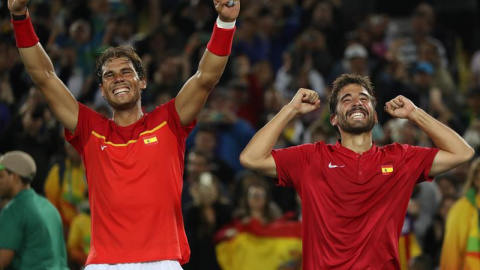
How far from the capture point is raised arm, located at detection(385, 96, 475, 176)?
692cm

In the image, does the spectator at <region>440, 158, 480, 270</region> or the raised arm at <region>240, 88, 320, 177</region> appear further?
the spectator at <region>440, 158, 480, 270</region>

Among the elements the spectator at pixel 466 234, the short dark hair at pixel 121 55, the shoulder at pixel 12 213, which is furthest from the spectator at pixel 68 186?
the short dark hair at pixel 121 55

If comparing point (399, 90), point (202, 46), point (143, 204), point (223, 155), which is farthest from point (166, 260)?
point (202, 46)

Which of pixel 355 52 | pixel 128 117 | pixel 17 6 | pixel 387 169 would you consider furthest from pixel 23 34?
pixel 355 52

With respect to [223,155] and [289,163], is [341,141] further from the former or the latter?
[223,155]

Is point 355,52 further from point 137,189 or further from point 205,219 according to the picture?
point 137,189

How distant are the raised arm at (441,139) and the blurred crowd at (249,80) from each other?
9.18 feet

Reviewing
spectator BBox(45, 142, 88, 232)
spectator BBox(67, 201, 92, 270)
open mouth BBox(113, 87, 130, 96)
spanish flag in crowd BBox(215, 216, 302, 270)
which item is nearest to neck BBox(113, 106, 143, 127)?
open mouth BBox(113, 87, 130, 96)

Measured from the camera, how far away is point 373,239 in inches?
264

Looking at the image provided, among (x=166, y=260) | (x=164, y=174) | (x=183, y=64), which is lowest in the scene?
(x=166, y=260)

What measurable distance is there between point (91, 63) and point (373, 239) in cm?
908

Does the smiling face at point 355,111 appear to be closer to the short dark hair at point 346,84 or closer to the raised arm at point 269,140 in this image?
the short dark hair at point 346,84

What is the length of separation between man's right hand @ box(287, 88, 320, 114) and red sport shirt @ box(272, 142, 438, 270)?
0.26 metres

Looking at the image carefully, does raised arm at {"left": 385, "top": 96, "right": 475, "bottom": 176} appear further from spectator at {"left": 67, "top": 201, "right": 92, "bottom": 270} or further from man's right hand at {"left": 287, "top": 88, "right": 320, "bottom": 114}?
spectator at {"left": 67, "top": 201, "right": 92, "bottom": 270}
